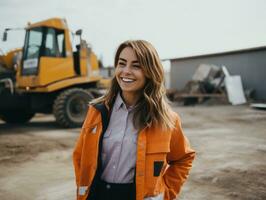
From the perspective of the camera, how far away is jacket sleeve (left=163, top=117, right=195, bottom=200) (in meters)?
2.13

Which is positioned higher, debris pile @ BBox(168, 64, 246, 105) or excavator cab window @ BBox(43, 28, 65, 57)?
excavator cab window @ BBox(43, 28, 65, 57)

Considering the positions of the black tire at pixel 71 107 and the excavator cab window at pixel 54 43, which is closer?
the black tire at pixel 71 107

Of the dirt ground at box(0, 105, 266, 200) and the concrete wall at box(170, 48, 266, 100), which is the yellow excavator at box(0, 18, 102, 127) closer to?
the dirt ground at box(0, 105, 266, 200)

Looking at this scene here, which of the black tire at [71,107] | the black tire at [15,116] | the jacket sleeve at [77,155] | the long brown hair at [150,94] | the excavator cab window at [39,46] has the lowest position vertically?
the black tire at [15,116]

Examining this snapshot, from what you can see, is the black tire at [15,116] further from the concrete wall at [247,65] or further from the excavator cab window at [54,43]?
the concrete wall at [247,65]

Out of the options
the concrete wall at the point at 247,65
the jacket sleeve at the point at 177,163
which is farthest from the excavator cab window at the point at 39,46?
the concrete wall at the point at 247,65

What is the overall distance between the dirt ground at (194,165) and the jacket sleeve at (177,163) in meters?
2.10

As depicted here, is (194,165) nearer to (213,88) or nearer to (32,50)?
(32,50)

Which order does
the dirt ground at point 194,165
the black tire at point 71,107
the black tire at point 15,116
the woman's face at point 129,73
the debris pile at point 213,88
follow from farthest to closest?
1. the debris pile at point 213,88
2. the black tire at point 15,116
3. the black tire at point 71,107
4. the dirt ground at point 194,165
5. the woman's face at point 129,73

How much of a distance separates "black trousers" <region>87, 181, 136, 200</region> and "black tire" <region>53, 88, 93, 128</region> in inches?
293

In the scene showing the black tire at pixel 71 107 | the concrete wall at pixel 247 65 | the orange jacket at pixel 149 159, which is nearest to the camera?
the orange jacket at pixel 149 159

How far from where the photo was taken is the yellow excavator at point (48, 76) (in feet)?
30.9

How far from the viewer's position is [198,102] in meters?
18.0

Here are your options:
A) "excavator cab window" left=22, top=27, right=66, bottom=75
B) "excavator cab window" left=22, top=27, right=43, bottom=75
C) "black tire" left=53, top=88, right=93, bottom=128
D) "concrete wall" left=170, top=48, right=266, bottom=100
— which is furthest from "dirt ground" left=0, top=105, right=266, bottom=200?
"concrete wall" left=170, top=48, right=266, bottom=100
